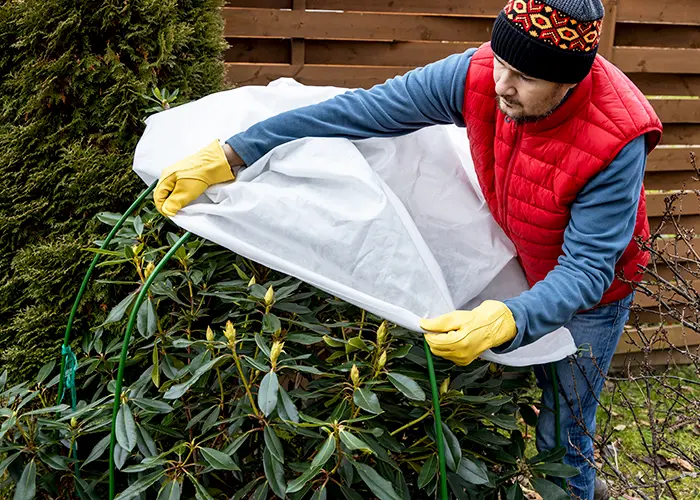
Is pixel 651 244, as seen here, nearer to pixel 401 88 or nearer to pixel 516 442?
pixel 516 442

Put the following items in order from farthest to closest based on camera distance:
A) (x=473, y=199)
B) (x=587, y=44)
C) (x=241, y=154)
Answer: (x=473, y=199)
(x=241, y=154)
(x=587, y=44)

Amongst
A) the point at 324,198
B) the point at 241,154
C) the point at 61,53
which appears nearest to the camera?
the point at 324,198

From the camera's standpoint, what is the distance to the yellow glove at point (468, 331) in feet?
4.63

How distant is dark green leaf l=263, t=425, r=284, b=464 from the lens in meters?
1.54

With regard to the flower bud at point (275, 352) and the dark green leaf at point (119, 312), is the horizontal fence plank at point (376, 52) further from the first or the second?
the flower bud at point (275, 352)

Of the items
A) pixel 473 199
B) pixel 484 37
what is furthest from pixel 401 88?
pixel 484 37

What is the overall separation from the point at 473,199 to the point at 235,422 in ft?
2.84

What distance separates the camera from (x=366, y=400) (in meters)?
1.50

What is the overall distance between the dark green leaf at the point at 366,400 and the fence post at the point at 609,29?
238 centimetres

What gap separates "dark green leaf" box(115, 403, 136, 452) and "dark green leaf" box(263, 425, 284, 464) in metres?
0.29

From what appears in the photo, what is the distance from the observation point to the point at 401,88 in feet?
5.98

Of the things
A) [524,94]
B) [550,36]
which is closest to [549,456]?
[524,94]

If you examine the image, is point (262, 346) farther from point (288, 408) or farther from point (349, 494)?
point (349, 494)

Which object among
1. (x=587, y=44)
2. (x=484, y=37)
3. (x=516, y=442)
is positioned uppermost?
(x=587, y=44)
